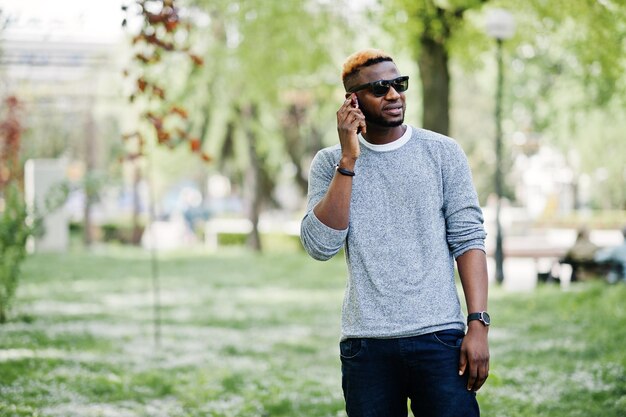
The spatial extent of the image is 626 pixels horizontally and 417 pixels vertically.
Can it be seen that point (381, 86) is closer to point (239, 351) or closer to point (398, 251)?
point (398, 251)

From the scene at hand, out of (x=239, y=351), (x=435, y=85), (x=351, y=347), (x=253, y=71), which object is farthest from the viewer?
(x=253, y=71)

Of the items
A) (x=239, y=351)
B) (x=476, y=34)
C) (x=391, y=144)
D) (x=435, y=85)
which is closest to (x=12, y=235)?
(x=239, y=351)

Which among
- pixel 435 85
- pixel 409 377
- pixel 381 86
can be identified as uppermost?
→ pixel 435 85

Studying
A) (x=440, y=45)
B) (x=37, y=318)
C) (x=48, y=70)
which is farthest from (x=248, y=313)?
(x=48, y=70)

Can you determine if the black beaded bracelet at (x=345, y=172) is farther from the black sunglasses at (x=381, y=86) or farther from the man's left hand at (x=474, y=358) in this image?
the man's left hand at (x=474, y=358)

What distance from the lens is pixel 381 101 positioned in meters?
3.30

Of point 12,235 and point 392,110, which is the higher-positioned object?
point 392,110

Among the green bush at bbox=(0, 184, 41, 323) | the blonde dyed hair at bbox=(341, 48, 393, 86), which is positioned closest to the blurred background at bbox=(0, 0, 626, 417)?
the green bush at bbox=(0, 184, 41, 323)

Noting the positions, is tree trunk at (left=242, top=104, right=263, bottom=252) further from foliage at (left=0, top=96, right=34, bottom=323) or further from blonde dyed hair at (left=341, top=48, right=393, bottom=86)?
blonde dyed hair at (left=341, top=48, right=393, bottom=86)

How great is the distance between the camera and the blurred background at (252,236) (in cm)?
723

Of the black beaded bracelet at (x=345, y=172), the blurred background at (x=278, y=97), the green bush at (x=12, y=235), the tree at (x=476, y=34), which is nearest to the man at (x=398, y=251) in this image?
the black beaded bracelet at (x=345, y=172)

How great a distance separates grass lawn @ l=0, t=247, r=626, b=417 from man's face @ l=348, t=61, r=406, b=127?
368 cm

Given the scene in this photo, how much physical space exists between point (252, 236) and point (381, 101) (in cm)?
2494

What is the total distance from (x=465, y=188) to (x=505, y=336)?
7516 millimetres
